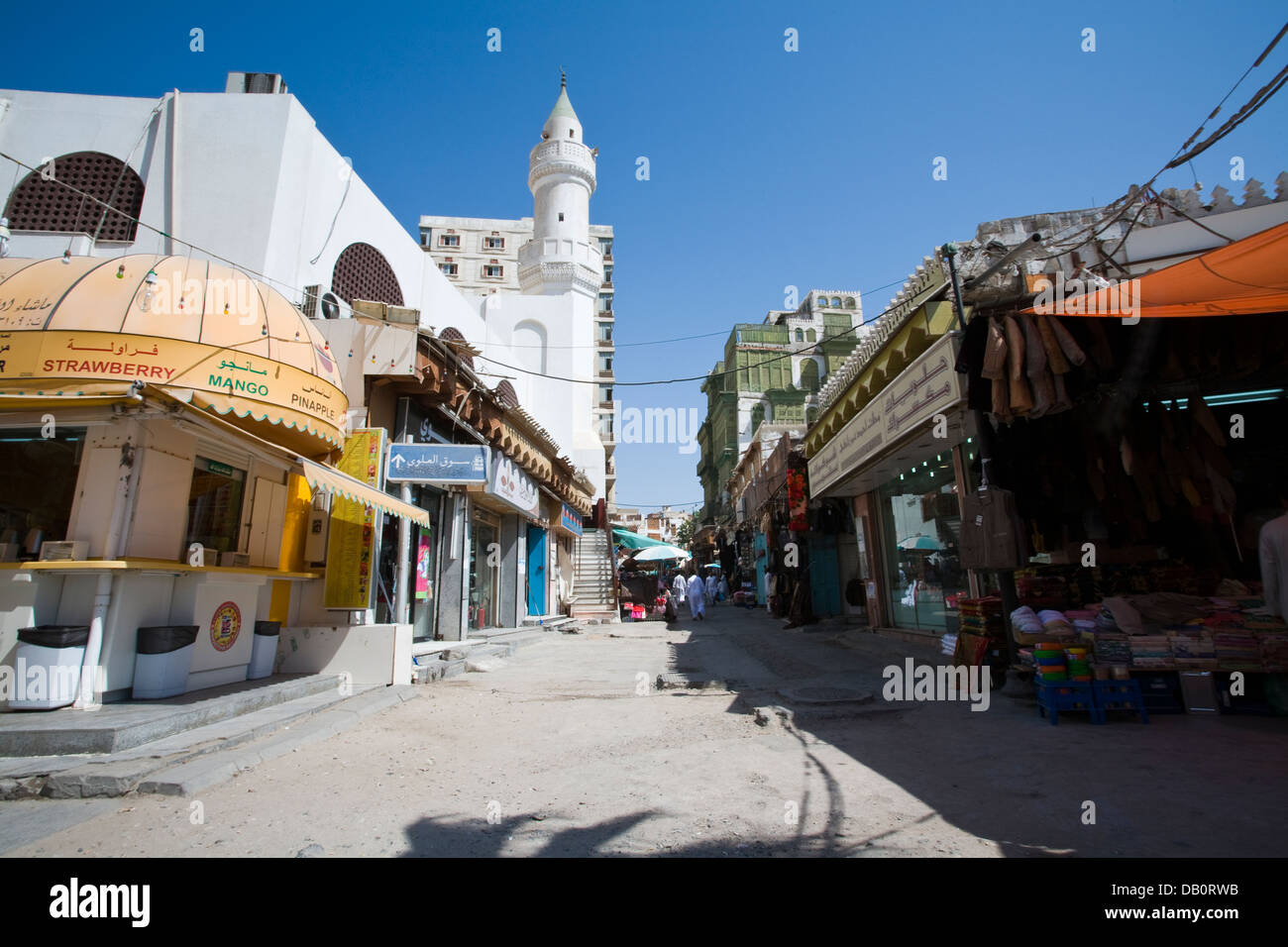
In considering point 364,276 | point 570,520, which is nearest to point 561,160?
point 570,520

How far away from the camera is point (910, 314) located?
806 cm

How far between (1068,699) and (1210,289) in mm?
3526

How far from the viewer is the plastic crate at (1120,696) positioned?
186 inches

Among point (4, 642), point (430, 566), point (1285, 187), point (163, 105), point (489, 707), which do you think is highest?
point (163, 105)

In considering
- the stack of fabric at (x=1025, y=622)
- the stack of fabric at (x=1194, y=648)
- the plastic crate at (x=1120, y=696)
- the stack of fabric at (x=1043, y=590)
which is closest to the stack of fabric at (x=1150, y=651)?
the stack of fabric at (x=1194, y=648)

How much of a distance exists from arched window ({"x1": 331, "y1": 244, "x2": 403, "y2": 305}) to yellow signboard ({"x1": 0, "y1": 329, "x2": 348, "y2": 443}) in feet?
19.0

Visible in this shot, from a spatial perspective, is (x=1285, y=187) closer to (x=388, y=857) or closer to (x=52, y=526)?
(x=388, y=857)

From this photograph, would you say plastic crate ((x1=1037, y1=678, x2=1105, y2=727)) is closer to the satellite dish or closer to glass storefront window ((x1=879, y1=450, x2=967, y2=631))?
glass storefront window ((x1=879, y1=450, x2=967, y2=631))

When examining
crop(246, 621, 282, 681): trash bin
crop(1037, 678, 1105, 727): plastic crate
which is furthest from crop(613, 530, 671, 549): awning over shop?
crop(1037, 678, 1105, 727): plastic crate

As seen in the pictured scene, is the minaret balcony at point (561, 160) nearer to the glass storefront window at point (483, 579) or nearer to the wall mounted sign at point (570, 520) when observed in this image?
the wall mounted sign at point (570, 520)
